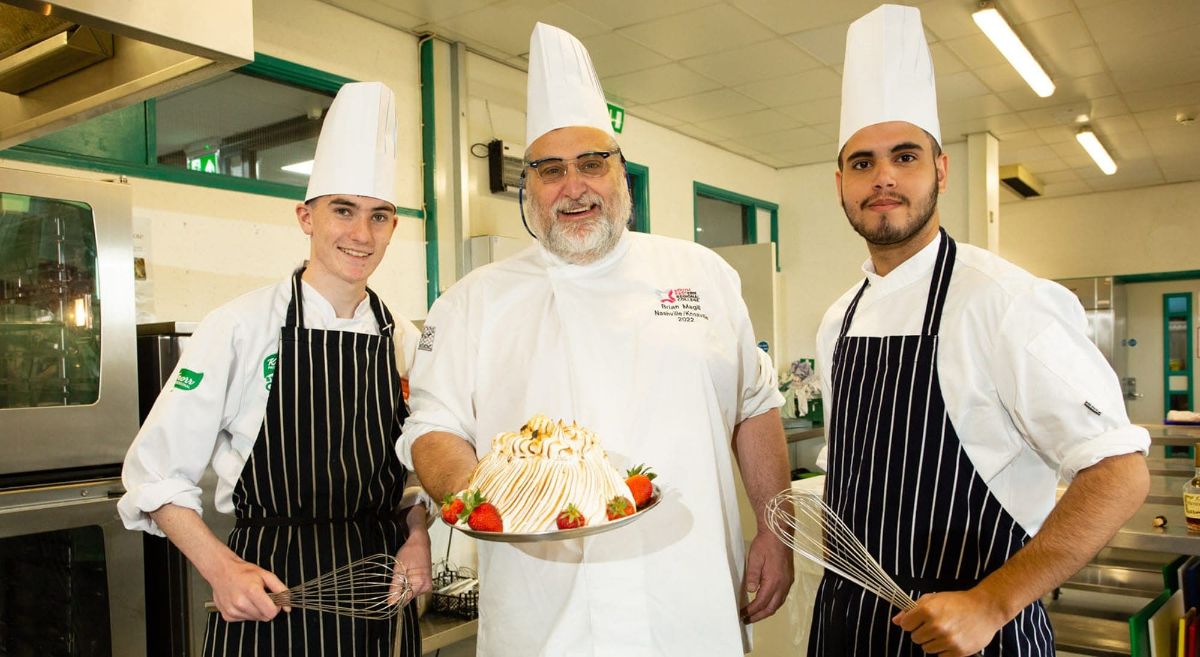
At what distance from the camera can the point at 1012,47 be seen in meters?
4.63

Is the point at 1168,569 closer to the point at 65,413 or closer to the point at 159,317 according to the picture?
the point at 65,413

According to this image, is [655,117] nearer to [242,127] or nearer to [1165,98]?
[242,127]

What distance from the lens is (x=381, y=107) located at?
198cm

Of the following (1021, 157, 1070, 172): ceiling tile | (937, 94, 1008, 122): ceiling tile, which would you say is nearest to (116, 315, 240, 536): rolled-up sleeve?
(937, 94, 1008, 122): ceiling tile

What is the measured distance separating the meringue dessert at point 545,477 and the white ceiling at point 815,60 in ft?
10.2

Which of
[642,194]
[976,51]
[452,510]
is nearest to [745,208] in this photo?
[642,194]

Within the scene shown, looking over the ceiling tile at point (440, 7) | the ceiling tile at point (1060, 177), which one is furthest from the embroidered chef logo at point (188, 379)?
the ceiling tile at point (1060, 177)

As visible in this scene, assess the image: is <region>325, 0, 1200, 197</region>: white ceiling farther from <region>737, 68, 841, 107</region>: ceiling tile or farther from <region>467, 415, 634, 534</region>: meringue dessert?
<region>467, 415, 634, 534</region>: meringue dessert

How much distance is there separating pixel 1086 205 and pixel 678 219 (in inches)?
229

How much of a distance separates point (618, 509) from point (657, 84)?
4.44 m

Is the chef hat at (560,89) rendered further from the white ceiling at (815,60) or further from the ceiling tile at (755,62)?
the ceiling tile at (755,62)

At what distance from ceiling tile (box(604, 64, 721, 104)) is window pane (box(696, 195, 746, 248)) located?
1661mm

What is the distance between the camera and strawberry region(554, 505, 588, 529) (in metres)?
1.25

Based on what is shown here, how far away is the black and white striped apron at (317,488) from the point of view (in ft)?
5.50
